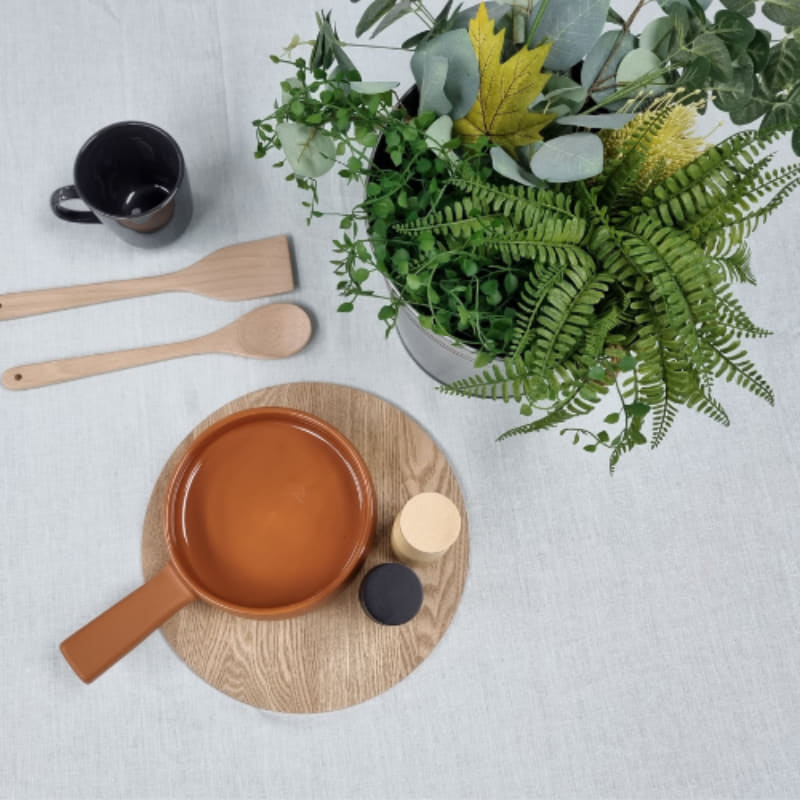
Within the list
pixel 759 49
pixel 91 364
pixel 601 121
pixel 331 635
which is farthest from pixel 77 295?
pixel 759 49

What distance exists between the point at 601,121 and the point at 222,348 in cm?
39

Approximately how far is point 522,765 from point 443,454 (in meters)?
0.29

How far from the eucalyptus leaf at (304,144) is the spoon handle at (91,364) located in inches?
8.9

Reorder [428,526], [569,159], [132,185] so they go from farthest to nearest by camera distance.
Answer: [132,185] < [428,526] < [569,159]

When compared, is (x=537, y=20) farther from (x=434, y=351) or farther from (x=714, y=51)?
(x=434, y=351)

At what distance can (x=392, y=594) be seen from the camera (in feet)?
2.13

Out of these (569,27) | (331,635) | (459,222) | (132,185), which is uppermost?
(569,27)

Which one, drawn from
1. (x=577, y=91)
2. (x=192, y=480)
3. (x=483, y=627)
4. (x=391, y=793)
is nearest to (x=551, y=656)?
(x=483, y=627)

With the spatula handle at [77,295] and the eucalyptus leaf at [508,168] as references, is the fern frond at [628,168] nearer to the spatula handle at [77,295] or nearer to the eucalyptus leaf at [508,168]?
the eucalyptus leaf at [508,168]

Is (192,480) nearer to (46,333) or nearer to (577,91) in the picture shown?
(46,333)

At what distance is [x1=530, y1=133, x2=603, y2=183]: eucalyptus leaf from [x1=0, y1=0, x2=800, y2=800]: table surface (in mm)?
270

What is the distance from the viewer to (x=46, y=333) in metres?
0.73

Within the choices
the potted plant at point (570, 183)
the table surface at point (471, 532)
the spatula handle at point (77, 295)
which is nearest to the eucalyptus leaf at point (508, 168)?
the potted plant at point (570, 183)

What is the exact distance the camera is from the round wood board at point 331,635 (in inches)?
26.1
